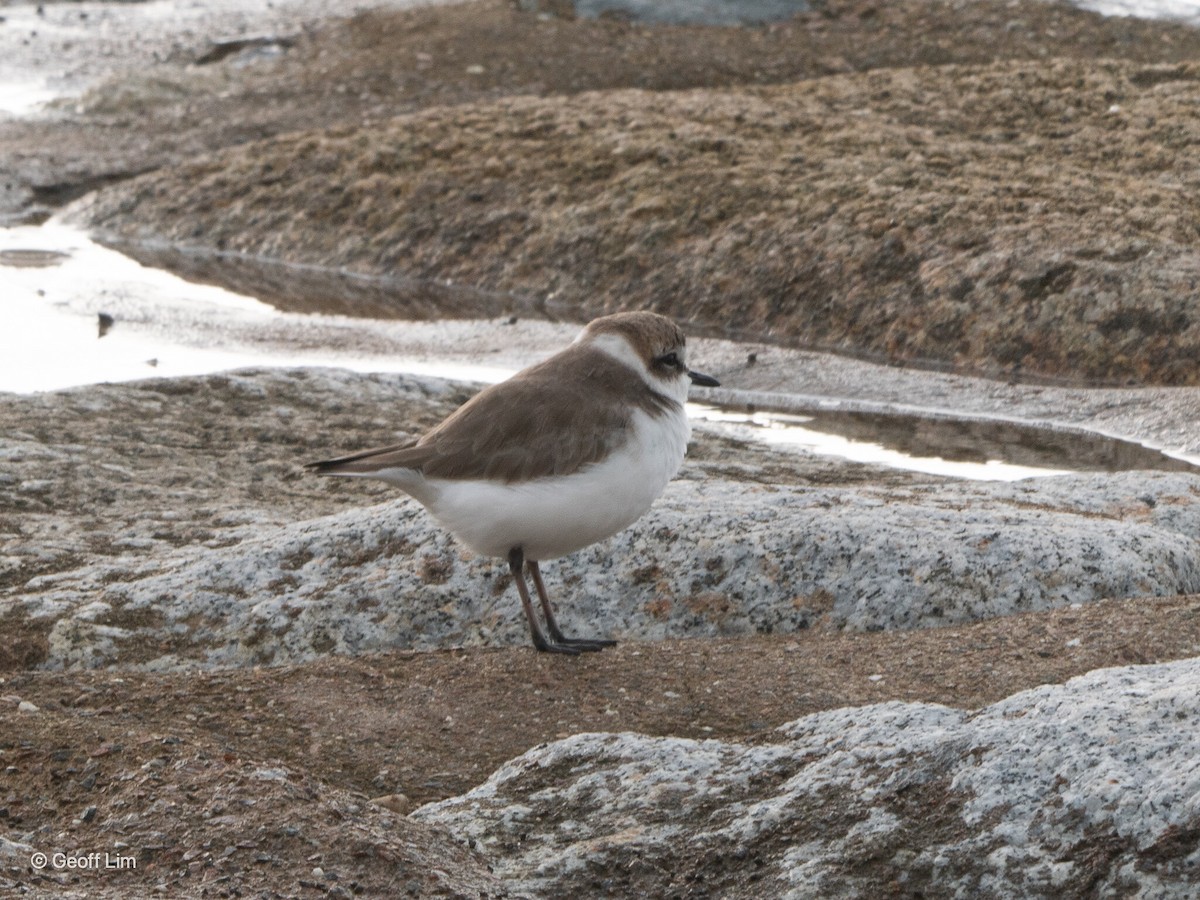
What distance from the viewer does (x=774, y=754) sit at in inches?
176

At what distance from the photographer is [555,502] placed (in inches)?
223

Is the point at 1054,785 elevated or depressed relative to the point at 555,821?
elevated

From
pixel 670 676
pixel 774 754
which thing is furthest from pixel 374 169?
pixel 774 754

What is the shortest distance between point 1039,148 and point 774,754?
426 inches

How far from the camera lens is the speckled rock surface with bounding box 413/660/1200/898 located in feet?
12.1

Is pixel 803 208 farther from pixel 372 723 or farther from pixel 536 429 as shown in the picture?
pixel 372 723

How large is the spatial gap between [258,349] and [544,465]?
21.7ft

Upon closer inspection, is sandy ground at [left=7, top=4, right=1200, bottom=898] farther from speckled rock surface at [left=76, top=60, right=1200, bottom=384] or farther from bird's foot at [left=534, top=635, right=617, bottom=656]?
speckled rock surface at [left=76, top=60, right=1200, bottom=384]

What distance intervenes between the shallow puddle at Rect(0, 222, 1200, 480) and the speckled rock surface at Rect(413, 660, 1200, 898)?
15.4 feet

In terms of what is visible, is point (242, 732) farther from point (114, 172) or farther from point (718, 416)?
point (114, 172)

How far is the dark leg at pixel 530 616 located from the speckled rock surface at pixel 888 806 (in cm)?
127

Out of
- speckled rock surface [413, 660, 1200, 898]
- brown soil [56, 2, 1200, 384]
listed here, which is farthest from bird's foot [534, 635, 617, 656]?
brown soil [56, 2, 1200, 384]

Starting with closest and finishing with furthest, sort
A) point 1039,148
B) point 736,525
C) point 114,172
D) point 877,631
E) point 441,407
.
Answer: point 877,631 < point 736,525 < point 441,407 < point 1039,148 < point 114,172

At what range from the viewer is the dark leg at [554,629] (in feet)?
19.6
